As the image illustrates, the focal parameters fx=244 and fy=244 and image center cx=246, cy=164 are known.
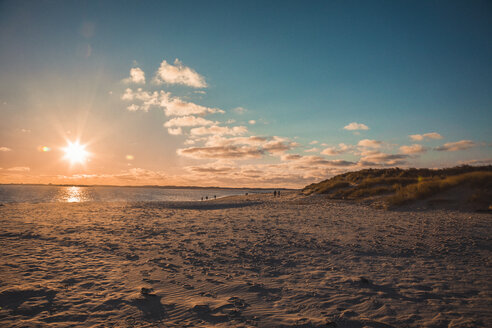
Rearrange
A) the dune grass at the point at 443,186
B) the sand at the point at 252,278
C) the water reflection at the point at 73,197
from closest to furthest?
the sand at the point at 252,278
the dune grass at the point at 443,186
the water reflection at the point at 73,197

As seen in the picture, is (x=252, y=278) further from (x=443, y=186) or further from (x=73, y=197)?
(x=73, y=197)

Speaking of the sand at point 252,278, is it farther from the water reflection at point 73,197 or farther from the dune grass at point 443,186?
the water reflection at point 73,197

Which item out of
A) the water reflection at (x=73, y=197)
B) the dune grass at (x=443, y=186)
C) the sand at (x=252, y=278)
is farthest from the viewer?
the water reflection at (x=73, y=197)

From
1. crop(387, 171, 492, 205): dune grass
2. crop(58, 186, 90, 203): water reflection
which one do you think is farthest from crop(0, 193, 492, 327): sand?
crop(58, 186, 90, 203): water reflection

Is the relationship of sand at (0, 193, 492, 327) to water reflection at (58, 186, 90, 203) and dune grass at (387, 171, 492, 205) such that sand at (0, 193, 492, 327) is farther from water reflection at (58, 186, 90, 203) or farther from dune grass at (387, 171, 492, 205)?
water reflection at (58, 186, 90, 203)

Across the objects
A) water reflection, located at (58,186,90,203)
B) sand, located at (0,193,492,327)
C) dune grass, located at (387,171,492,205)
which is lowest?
water reflection, located at (58,186,90,203)

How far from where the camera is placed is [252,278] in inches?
249

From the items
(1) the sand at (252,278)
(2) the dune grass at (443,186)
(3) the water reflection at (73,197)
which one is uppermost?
(2) the dune grass at (443,186)

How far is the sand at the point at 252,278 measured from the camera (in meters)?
4.43

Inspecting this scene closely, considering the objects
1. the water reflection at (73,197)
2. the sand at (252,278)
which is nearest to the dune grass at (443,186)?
the sand at (252,278)

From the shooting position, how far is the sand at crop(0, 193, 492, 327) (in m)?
4.43

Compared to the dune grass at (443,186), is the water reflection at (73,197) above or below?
below

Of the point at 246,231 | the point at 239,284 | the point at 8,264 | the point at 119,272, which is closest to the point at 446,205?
the point at 246,231

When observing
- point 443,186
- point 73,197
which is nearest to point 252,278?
point 443,186
